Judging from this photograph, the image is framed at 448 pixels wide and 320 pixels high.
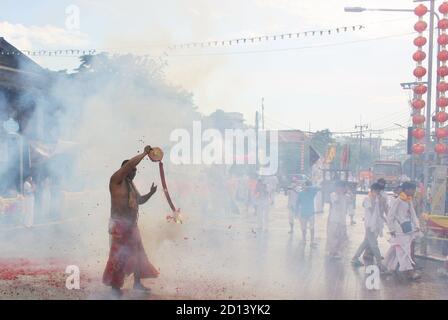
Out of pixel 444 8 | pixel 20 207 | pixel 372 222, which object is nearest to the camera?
pixel 372 222

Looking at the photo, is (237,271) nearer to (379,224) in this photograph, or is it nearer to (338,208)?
(379,224)

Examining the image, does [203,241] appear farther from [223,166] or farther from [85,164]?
[223,166]

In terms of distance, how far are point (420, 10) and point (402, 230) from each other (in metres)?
5.03

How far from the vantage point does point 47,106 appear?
14.1 meters

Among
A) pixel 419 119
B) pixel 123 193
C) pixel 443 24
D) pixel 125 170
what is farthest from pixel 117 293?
pixel 443 24

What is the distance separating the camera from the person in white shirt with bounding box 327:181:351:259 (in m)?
8.87

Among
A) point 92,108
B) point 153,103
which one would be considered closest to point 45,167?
point 92,108

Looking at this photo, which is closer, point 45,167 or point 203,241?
point 203,241

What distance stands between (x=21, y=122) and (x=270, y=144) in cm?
2126

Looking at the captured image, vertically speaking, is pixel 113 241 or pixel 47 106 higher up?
pixel 47 106

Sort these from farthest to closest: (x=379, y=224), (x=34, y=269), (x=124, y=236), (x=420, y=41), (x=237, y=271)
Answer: (x=420, y=41), (x=379, y=224), (x=237, y=271), (x=34, y=269), (x=124, y=236)

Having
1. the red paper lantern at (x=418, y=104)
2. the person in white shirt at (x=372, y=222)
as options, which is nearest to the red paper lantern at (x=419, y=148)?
the red paper lantern at (x=418, y=104)

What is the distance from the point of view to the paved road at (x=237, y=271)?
5.99 meters

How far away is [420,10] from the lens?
958 cm
